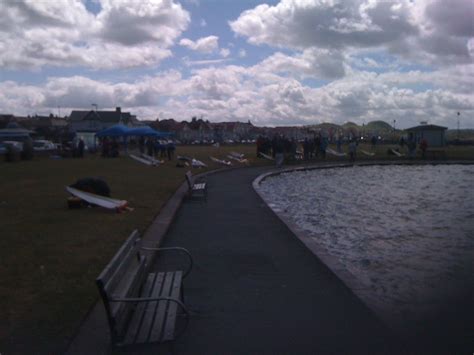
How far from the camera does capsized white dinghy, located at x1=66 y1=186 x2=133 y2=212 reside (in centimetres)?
1416

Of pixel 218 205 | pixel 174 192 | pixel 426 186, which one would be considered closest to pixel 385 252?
pixel 218 205

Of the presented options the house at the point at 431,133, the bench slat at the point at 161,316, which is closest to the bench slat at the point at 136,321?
the bench slat at the point at 161,316

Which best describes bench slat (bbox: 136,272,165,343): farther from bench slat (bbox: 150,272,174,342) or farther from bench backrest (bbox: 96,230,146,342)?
bench backrest (bbox: 96,230,146,342)

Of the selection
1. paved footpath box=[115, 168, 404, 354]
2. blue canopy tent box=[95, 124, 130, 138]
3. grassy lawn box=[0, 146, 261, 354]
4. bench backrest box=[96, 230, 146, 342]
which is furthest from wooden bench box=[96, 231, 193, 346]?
blue canopy tent box=[95, 124, 130, 138]

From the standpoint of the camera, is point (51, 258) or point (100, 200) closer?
point (51, 258)

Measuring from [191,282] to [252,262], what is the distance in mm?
1533

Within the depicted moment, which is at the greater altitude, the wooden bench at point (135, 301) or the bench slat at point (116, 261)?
the bench slat at point (116, 261)

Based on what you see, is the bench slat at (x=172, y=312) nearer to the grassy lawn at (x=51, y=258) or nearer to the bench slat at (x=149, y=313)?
the bench slat at (x=149, y=313)

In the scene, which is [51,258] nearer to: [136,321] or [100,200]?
[136,321]

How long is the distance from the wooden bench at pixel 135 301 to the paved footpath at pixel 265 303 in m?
0.23

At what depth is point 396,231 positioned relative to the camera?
1310 cm

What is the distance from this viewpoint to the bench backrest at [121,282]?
4730 millimetres

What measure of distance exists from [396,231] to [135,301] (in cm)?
933

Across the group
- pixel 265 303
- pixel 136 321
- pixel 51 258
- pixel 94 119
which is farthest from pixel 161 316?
pixel 94 119
